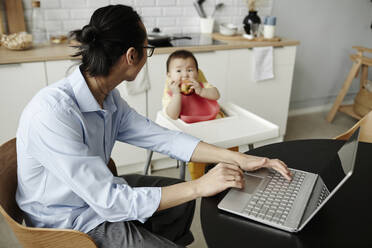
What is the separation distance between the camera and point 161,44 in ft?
8.88

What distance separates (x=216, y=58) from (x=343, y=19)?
1.96 meters

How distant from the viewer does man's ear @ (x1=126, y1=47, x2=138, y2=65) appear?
3.85ft

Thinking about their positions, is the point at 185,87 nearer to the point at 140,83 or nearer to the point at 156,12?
the point at 140,83

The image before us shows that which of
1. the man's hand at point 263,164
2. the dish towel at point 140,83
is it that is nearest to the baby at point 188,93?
the dish towel at point 140,83

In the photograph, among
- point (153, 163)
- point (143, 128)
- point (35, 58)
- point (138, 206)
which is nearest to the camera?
point (138, 206)

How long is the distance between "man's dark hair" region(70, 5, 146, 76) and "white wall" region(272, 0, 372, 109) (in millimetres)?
2704

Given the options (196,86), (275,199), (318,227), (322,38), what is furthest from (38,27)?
(322,38)

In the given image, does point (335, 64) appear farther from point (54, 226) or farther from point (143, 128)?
point (54, 226)

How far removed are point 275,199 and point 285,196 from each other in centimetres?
3

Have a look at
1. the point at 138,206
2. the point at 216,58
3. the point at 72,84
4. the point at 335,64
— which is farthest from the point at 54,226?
the point at 335,64

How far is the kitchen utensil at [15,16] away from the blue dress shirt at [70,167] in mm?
1708

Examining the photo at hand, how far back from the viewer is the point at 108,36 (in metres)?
1.14

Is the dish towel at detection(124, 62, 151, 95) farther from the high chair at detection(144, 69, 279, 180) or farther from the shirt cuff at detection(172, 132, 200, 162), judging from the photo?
the shirt cuff at detection(172, 132, 200, 162)

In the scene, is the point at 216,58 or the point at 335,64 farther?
the point at 335,64
